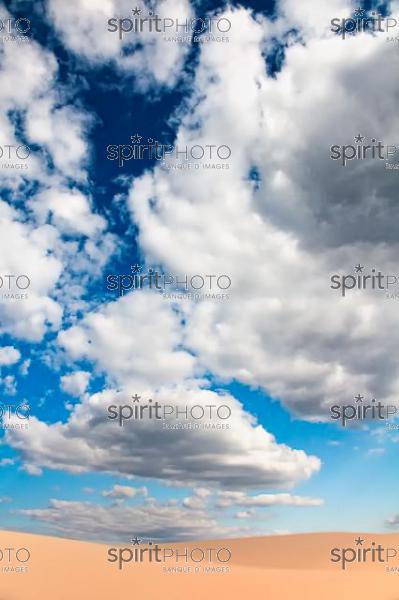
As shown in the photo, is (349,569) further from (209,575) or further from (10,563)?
(10,563)

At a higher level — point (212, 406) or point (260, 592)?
point (212, 406)

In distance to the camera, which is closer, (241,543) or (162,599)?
(162,599)

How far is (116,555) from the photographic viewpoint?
27641 millimetres

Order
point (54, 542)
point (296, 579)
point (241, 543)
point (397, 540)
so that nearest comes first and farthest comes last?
point (296, 579)
point (54, 542)
point (397, 540)
point (241, 543)

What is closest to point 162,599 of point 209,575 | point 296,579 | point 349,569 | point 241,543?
point 209,575

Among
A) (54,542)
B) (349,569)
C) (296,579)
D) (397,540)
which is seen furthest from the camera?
(397,540)

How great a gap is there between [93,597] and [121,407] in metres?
8.53

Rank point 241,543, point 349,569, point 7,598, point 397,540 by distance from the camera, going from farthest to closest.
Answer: point 241,543 < point 397,540 < point 349,569 < point 7,598

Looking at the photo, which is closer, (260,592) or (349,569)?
(260,592)

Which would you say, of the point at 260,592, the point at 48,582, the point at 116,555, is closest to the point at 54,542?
the point at 116,555

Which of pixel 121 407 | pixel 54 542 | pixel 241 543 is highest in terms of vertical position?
pixel 121 407

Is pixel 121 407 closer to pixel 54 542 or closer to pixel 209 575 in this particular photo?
pixel 209 575

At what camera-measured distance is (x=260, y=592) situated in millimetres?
23516

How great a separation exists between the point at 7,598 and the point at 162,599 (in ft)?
22.5
